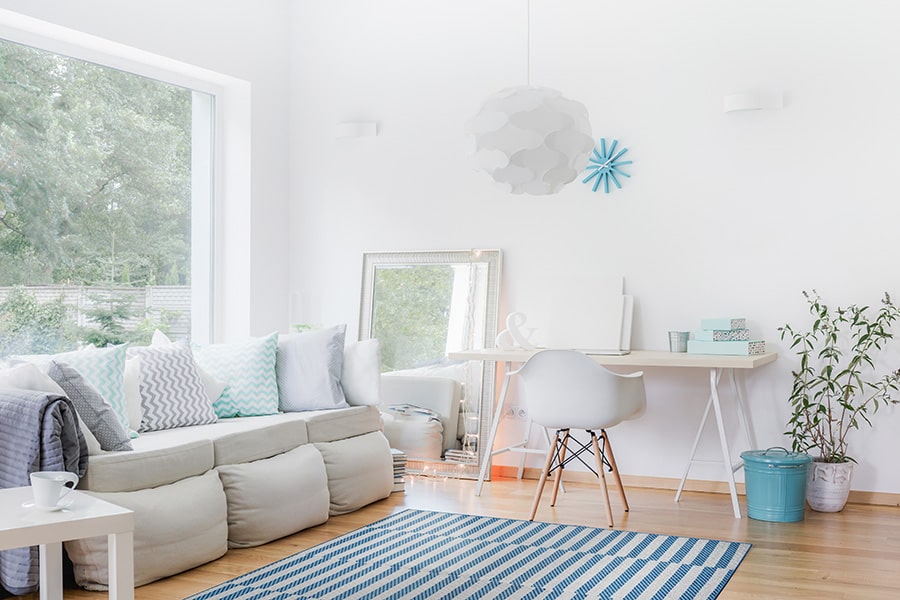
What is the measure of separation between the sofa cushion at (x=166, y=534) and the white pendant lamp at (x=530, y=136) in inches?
61.6

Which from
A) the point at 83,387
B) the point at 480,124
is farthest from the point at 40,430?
the point at 480,124

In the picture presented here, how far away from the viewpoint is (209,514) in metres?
3.43

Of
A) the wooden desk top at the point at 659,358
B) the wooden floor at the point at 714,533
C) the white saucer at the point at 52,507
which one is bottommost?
the wooden floor at the point at 714,533

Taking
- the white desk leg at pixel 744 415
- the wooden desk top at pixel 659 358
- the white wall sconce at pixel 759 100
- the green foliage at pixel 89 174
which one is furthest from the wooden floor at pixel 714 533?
the white wall sconce at pixel 759 100

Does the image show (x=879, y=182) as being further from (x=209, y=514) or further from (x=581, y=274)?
(x=209, y=514)

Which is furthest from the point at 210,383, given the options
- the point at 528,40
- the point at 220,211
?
the point at 528,40

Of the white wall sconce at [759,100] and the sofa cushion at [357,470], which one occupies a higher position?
the white wall sconce at [759,100]

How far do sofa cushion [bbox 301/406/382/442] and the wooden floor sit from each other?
35cm

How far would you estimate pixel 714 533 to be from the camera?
387cm

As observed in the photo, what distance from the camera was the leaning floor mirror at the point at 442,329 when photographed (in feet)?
16.8

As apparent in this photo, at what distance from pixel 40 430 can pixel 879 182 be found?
3.70 metres

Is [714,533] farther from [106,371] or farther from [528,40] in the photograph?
[528,40]

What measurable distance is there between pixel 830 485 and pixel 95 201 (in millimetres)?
3675

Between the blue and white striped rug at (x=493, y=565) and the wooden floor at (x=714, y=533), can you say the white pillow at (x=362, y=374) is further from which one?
the blue and white striped rug at (x=493, y=565)
